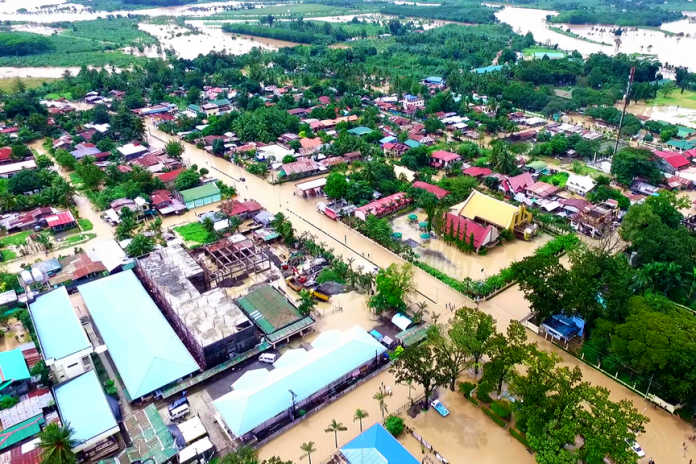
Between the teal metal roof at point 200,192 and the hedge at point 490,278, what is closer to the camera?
the hedge at point 490,278

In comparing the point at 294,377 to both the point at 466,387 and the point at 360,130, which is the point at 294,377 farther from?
the point at 360,130

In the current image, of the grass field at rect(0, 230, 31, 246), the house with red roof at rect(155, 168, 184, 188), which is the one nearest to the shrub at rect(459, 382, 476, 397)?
the house with red roof at rect(155, 168, 184, 188)

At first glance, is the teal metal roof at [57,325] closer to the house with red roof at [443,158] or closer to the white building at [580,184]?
the house with red roof at [443,158]

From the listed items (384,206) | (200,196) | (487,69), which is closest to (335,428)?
(384,206)

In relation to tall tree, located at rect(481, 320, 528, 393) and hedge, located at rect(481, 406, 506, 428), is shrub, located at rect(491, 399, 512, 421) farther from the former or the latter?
tall tree, located at rect(481, 320, 528, 393)

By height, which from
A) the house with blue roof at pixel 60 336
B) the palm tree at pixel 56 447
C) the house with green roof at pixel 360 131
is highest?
the palm tree at pixel 56 447

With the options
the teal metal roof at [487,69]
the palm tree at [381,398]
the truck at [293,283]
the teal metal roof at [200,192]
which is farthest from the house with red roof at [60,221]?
the teal metal roof at [487,69]

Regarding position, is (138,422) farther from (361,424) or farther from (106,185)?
(106,185)
